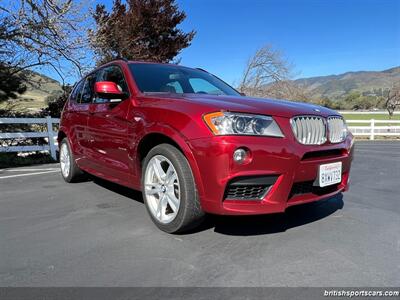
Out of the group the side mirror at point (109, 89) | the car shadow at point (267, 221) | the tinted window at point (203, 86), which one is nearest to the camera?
the car shadow at point (267, 221)

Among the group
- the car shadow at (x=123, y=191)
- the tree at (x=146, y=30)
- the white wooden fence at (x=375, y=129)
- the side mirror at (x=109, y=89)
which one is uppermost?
the tree at (x=146, y=30)

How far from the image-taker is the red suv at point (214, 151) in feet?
9.79

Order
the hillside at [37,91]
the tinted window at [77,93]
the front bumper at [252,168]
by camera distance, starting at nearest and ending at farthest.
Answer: the front bumper at [252,168]
the tinted window at [77,93]
the hillside at [37,91]

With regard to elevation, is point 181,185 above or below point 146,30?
below

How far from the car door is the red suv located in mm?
13

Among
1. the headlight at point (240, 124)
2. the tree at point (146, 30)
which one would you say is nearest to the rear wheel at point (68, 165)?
the headlight at point (240, 124)

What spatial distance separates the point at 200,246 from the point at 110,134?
1841 millimetres

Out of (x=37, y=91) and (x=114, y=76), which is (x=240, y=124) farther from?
(x=37, y=91)

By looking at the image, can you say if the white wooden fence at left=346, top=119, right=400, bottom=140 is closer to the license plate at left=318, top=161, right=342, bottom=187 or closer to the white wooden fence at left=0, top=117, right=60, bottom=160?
the white wooden fence at left=0, top=117, right=60, bottom=160

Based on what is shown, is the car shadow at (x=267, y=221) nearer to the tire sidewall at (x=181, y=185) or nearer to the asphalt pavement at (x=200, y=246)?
the asphalt pavement at (x=200, y=246)

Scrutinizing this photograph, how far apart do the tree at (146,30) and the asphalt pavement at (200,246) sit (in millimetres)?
11680

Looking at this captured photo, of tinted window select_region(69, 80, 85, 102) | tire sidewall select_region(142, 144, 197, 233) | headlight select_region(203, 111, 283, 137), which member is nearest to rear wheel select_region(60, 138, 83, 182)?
tinted window select_region(69, 80, 85, 102)

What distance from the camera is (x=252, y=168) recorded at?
9.73 ft

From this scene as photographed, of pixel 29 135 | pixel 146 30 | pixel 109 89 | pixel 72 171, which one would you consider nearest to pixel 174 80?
pixel 109 89
